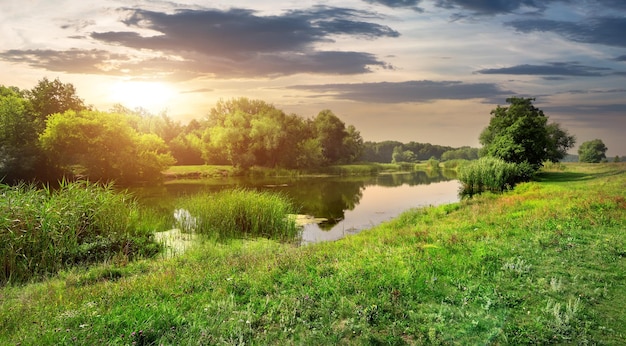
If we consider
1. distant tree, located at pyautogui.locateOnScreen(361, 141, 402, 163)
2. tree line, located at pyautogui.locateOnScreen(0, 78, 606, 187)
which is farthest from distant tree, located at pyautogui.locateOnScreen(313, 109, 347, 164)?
distant tree, located at pyautogui.locateOnScreen(361, 141, 402, 163)

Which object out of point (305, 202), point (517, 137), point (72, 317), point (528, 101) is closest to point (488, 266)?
point (72, 317)

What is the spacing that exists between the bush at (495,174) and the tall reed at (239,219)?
20.1 meters

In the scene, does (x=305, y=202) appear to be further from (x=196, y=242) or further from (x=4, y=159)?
(x=4, y=159)

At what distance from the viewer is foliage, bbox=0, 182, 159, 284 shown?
10586 mm

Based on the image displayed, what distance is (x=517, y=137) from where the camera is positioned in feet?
117

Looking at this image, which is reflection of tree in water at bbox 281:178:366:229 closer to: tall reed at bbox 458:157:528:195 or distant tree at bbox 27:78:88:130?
tall reed at bbox 458:157:528:195

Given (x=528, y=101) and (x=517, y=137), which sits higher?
(x=528, y=101)

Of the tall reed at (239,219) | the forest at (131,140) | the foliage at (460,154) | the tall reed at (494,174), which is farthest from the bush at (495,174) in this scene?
the foliage at (460,154)

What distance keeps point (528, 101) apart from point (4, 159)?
173ft

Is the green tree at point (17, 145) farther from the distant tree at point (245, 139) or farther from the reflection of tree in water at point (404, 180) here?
the reflection of tree in water at point (404, 180)

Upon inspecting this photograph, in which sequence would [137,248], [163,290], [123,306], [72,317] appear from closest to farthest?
[72,317], [123,306], [163,290], [137,248]

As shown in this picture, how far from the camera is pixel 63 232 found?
1209 centimetres

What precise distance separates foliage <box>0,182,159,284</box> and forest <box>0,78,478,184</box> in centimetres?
849

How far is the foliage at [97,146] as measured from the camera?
119ft
